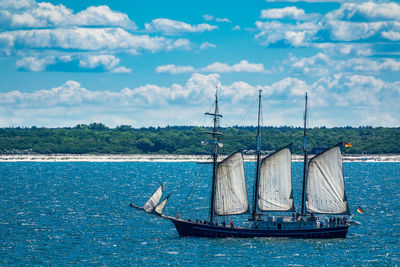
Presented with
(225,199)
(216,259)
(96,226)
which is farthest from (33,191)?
(216,259)

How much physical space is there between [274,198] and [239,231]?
637cm

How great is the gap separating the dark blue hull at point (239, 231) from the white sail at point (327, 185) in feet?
9.86

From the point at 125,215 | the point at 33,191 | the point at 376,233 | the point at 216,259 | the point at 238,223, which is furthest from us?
the point at 33,191

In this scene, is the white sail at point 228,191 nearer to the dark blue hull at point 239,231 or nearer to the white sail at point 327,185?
the dark blue hull at point 239,231

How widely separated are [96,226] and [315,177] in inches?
1213

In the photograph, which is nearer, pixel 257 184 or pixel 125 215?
pixel 257 184

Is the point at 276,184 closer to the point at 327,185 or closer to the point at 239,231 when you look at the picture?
the point at 327,185

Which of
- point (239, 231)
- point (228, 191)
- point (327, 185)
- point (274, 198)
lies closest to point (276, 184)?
point (274, 198)

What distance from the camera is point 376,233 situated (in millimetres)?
101125

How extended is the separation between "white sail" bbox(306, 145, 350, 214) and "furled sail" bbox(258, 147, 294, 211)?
9.22 ft

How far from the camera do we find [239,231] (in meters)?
94.0

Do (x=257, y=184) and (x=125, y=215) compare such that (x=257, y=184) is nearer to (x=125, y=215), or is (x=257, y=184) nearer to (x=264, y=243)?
(x=264, y=243)

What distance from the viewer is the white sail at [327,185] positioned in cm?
9681

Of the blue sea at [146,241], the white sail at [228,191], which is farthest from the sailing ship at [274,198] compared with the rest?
the blue sea at [146,241]
